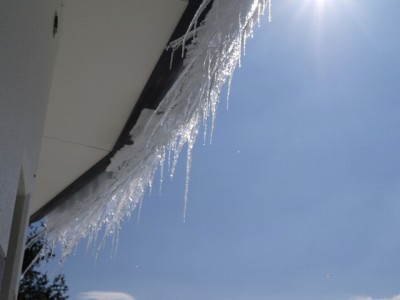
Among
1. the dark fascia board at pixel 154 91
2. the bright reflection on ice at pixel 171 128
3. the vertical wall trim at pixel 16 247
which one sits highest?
the dark fascia board at pixel 154 91

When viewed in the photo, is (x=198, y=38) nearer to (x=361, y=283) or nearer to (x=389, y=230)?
(x=389, y=230)

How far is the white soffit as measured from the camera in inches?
87.0

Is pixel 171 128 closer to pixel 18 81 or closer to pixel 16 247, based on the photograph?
pixel 16 247

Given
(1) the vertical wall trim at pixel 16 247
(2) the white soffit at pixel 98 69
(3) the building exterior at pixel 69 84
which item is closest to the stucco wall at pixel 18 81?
(3) the building exterior at pixel 69 84

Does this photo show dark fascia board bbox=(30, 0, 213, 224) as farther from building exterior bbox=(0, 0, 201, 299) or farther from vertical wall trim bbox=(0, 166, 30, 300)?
vertical wall trim bbox=(0, 166, 30, 300)

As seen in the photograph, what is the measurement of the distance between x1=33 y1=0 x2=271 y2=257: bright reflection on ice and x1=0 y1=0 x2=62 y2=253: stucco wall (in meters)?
0.48

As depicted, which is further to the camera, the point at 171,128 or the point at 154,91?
the point at 154,91

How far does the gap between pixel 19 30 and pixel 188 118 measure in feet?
3.20

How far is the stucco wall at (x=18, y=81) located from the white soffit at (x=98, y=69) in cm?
30

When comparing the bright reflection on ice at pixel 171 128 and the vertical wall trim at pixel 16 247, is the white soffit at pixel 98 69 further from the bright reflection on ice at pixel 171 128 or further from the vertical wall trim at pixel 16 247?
the vertical wall trim at pixel 16 247

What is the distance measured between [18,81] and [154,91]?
136cm

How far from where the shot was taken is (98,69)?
2.56 meters

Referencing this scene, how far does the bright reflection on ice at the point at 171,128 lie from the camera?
6.05ft

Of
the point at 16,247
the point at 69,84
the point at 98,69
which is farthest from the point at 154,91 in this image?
the point at 16,247
